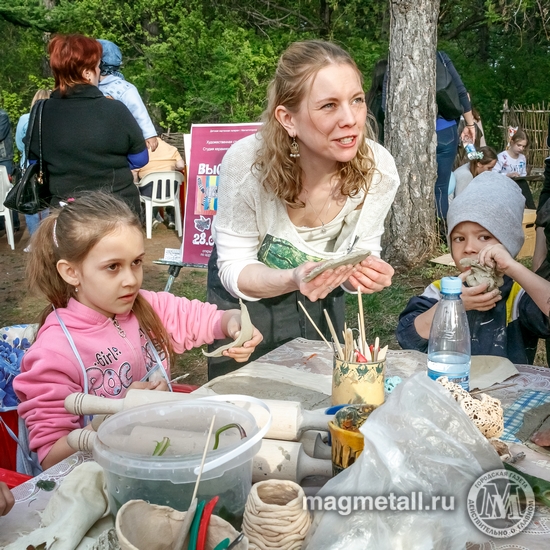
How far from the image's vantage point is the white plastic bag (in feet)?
3.22

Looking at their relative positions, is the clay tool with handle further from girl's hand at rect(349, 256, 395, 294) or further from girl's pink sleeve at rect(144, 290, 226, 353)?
girl's pink sleeve at rect(144, 290, 226, 353)

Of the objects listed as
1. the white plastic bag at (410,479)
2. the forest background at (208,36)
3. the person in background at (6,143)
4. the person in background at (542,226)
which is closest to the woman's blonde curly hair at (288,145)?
the person in background at (542,226)

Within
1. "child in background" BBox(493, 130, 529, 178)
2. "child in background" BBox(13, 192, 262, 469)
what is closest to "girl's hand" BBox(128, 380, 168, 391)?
"child in background" BBox(13, 192, 262, 469)

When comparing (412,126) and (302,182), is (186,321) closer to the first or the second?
(302,182)

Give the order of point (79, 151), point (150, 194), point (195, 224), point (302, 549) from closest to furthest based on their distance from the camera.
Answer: point (302, 549) → point (79, 151) → point (195, 224) → point (150, 194)

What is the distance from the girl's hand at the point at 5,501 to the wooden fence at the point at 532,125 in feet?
Answer: 47.6

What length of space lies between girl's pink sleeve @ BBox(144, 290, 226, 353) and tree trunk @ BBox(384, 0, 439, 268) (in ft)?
14.1

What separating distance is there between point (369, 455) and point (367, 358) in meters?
0.52

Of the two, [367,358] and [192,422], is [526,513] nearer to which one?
[367,358]

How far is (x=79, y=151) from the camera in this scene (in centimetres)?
420

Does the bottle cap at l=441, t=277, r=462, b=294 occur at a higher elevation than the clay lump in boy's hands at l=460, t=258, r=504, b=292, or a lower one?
higher

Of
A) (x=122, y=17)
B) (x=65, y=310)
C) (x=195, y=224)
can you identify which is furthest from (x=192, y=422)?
(x=122, y=17)

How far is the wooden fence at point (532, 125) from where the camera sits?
1438 centimetres

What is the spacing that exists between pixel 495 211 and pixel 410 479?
160cm
